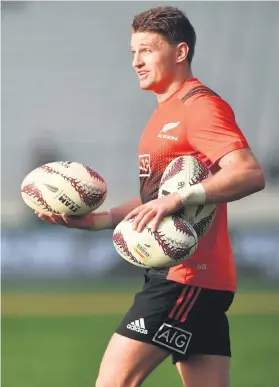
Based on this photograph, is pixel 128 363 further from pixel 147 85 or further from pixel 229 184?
pixel 147 85

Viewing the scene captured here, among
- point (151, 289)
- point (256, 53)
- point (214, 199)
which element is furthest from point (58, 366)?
point (256, 53)

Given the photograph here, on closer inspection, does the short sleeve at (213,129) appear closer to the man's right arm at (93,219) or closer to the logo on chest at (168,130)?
the logo on chest at (168,130)

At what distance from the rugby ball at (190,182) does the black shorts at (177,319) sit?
0.26 m

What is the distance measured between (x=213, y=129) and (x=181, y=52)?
1.49 feet

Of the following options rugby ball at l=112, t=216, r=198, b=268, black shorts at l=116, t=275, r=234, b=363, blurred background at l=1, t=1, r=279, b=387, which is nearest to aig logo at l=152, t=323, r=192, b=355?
black shorts at l=116, t=275, r=234, b=363

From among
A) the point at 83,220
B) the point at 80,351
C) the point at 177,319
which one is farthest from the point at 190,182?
the point at 80,351

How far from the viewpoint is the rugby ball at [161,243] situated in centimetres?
334

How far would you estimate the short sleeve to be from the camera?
137 inches

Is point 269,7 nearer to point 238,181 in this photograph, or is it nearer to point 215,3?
point 215,3

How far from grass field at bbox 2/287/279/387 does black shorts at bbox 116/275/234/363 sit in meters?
1.87

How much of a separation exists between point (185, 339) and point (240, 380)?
6.91ft

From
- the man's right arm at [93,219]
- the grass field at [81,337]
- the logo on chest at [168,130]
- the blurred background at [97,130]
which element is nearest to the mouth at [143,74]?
the logo on chest at [168,130]

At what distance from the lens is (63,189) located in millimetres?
3754

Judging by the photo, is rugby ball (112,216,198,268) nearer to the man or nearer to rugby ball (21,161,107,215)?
the man
